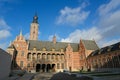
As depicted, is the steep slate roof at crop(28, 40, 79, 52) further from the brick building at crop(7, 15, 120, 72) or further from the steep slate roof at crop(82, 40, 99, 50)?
the steep slate roof at crop(82, 40, 99, 50)

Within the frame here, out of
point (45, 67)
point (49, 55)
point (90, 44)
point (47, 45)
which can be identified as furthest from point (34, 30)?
point (90, 44)

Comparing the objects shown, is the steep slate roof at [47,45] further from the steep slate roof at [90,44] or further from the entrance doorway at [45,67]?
the entrance doorway at [45,67]

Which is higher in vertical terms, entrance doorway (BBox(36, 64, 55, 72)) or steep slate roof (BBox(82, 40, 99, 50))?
steep slate roof (BBox(82, 40, 99, 50))

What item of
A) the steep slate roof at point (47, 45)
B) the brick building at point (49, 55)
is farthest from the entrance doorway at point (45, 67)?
the steep slate roof at point (47, 45)

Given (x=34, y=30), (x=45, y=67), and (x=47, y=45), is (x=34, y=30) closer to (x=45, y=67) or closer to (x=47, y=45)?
(x=47, y=45)

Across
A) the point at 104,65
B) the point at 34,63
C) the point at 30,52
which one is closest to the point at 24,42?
the point at 30,52

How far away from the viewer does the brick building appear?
145ft

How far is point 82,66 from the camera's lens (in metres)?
50.8

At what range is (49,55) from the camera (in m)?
49.0

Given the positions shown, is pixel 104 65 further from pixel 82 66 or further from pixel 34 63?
pixel 34 63

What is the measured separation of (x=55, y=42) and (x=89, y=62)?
16.9 m

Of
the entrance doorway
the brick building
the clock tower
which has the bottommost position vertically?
the entrance doorway

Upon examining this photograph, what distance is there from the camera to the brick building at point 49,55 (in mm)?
44188

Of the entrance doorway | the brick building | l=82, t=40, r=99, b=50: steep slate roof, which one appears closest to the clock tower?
the brick building
